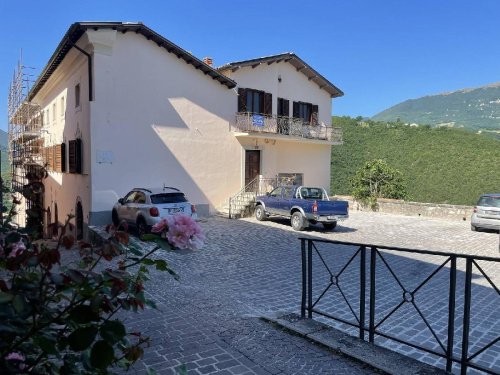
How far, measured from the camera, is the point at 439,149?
39.0 meters

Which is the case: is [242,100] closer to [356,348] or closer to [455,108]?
[356,348]

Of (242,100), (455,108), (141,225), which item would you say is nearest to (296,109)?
(242,100)

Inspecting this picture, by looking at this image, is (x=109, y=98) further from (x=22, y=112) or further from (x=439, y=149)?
(x=439, y=149)

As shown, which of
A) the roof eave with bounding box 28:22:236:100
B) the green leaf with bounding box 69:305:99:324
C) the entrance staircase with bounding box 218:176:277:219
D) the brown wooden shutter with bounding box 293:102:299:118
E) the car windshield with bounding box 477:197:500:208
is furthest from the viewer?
the brown wooden shutter with bounding box 293:102:299:118

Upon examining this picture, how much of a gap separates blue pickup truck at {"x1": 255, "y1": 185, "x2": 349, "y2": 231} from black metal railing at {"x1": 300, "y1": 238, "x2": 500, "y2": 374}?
11.2 feet

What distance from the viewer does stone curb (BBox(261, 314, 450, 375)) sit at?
3586 mm

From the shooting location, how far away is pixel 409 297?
6.39 meters

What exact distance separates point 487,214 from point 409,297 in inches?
404

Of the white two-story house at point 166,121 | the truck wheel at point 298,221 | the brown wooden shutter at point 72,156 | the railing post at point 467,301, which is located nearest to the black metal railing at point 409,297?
the railing post at point 467,301

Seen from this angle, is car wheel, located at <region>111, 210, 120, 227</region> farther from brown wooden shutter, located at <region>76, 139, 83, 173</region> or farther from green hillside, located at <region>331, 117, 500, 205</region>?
green hillside, located at <region>331, 117, 500, 205</region>

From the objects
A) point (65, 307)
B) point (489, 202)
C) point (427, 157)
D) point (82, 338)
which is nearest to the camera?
point (82, 338)

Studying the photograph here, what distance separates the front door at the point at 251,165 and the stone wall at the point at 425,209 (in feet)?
22.4

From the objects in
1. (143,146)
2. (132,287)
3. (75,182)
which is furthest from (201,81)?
(132,287)

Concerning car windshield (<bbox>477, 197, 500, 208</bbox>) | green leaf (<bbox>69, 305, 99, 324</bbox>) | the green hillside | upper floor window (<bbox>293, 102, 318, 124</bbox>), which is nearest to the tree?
upper floor window (<bbox>293, 102, 318, 124</bbox>)
